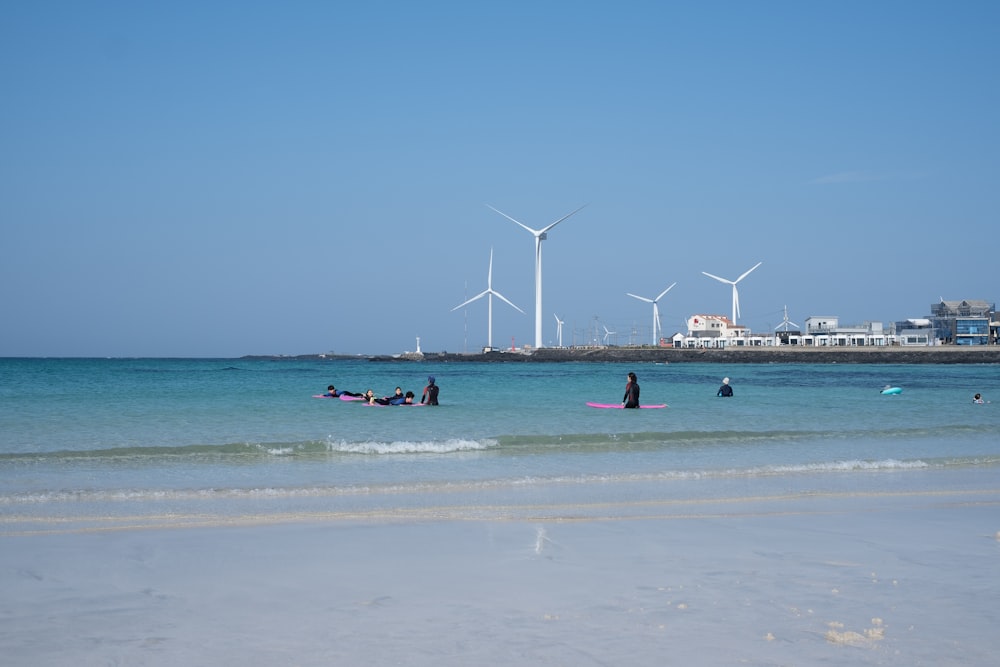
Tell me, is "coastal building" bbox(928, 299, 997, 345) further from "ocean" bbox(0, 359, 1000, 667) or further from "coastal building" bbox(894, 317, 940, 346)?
"ocean" bbox(0, 359, 1000, 667)

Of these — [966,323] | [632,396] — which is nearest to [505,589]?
[632,396]

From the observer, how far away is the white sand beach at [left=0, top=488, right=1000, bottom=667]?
6684 mm

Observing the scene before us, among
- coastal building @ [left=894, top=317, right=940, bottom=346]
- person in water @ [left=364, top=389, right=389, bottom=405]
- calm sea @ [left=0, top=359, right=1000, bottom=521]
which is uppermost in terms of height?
coastal building @ [left=894, top=317, right=940, bottom=346]

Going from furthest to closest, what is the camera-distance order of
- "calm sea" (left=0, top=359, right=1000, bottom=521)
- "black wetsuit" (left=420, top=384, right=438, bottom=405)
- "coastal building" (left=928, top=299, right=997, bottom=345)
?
"coastal building" (left=928, top=299, right=997, bottom=345) → "black wetsuit" (left=420, top=384, right=438, bottom=405) → "calm sea" (left=0, top=359, right=1000, bottom=521)

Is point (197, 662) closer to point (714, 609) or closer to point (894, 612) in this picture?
point (714, 609)

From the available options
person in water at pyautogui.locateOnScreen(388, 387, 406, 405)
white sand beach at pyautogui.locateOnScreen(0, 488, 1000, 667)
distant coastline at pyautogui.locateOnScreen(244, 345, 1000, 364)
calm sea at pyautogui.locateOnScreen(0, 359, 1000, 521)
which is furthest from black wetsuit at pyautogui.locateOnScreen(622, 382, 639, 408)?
distant coastline at pyautogui.locateOnScreen(244, 345, 1000, 364)

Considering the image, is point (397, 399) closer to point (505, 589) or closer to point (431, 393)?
point (431, 393)

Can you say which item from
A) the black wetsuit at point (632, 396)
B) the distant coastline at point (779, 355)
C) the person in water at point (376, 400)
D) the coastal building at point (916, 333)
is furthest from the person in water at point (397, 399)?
the coastal building at point (916, 333)

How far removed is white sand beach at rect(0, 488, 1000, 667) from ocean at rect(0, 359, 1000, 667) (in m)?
0.04

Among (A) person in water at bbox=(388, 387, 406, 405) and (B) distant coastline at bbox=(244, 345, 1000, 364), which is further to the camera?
(B) distant coastline at bbox=(244, 345, 1000, 364)

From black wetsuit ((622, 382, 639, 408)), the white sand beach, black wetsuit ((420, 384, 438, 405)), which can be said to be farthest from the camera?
black wetsuit ((420, 384, 438, 405))

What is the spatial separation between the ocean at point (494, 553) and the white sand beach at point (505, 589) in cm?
4

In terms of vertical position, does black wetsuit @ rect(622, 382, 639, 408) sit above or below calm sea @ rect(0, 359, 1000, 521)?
above

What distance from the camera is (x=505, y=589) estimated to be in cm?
847
